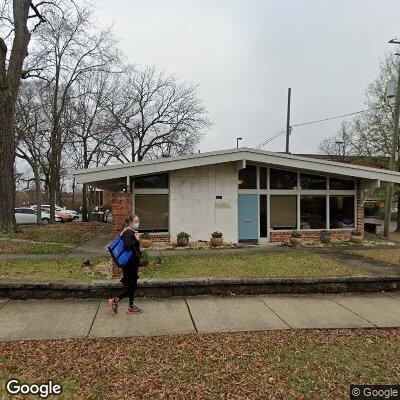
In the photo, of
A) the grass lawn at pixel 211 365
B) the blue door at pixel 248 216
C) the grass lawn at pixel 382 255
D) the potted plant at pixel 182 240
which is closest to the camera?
the grass lawn at pixel 211 365

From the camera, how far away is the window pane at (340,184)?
1583 cm

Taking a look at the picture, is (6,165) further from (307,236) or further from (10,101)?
(307,236)

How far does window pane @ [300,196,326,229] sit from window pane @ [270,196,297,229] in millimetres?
368

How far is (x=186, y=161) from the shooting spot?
13258 millimetres

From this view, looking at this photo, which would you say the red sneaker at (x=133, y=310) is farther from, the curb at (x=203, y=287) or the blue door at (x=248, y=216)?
the blue door at (x=248, y=216)

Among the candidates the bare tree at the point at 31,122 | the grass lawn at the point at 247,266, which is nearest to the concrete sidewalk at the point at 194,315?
the grass lawn at the point at 247,266

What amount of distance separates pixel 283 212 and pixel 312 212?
4.49 ft

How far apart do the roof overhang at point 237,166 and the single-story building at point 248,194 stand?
0.04 m

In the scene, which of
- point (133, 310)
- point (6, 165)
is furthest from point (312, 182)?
point (6, 165)

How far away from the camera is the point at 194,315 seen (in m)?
5.64

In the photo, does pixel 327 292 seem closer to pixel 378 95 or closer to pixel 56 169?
pixel 378 95

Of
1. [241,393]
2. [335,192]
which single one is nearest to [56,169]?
[335,192]

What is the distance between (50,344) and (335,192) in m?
13.9

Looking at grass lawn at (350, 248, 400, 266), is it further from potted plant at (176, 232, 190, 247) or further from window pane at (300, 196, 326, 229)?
potted plant at (176, 232, 190, 247)
